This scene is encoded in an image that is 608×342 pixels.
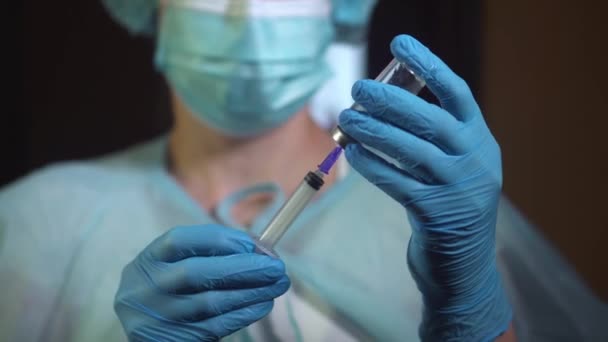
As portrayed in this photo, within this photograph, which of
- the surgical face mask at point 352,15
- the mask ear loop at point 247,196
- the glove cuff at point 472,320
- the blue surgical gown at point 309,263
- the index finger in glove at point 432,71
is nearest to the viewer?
the index finger in glove at point 432,71

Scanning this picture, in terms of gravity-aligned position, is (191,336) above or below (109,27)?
below

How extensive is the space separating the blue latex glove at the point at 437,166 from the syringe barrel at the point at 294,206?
0.05 metres

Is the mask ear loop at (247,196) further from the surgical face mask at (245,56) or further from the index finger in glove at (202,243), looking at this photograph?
the index finger in glove at (202,243)

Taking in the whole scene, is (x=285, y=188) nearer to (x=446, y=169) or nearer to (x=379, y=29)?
(x=379, y=29)

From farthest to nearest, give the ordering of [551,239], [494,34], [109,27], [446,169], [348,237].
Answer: [109,27]
[551,239]
[494,34]
[348,237]
[446,169]

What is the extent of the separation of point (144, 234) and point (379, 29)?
0.55m

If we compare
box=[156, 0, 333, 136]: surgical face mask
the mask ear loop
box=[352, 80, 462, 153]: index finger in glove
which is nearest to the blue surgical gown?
the mask ear loop

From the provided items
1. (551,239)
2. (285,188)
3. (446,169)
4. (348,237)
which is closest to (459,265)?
(446,169)

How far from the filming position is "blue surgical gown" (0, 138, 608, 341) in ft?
2.94

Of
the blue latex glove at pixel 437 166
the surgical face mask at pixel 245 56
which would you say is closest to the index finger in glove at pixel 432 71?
the blue latex glove at pixel 437 166

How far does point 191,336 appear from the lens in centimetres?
74

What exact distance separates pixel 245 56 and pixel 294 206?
34cm

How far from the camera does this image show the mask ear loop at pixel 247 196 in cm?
102

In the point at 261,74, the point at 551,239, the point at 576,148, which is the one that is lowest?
the point at 551,239
